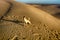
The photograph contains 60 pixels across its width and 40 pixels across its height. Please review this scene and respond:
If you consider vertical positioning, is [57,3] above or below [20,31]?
above

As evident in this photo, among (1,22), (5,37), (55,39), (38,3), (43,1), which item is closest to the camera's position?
(5,37)

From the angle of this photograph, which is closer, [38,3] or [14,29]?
[14,29]

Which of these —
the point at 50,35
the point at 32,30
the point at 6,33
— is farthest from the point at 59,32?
the point at 6,33

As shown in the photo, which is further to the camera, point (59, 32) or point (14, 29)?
point (59, 32)

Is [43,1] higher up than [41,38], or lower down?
higher up

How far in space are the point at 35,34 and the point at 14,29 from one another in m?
0.46

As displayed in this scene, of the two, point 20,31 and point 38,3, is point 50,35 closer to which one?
point 20,31

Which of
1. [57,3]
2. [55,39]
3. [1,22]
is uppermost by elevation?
[57,3]

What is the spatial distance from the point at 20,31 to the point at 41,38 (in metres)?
0.47

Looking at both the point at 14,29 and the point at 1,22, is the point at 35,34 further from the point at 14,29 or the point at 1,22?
the point at 1,22

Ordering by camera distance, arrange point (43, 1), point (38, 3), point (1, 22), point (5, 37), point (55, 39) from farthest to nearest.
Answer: point (38, 3) → point (43, 1) → point (1, 22) → point (55, 39) → point (5, 37)

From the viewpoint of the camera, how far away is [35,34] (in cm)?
337

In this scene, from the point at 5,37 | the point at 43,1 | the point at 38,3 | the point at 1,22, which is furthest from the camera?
the point at 38,3

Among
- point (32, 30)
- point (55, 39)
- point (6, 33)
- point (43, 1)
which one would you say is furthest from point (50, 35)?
point (43, 1)
